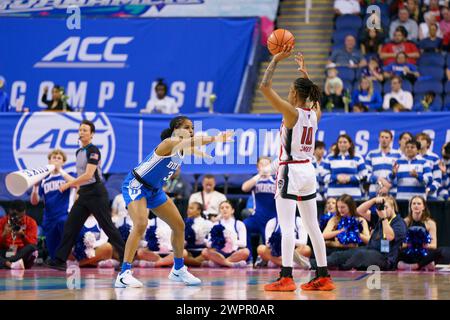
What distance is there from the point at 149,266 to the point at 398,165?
4318mm

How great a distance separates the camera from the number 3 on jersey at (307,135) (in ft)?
34.1

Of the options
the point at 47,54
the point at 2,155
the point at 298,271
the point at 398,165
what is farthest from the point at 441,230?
the point at 47,54

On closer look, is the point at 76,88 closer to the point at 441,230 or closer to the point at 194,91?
the point at 194,91

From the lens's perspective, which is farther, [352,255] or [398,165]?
[398,165]

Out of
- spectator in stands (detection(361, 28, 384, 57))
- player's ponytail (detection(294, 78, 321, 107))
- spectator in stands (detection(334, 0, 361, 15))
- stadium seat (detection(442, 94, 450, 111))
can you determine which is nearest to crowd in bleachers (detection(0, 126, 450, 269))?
stadium seat (detection(442, 94, 450, 111))

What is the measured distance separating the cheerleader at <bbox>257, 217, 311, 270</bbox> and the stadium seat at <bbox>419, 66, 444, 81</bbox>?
5.87 m

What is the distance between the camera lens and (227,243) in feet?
49.6

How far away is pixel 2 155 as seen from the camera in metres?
17.0

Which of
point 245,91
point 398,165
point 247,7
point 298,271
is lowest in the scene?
point 298,271

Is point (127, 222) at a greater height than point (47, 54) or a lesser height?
lesser

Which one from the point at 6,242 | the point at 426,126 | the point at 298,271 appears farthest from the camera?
the point at 426,126

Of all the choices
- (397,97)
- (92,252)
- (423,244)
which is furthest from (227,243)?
(397,97)

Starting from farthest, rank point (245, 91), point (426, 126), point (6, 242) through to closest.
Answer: point (245, 91)
point (426, 126)
point (6, 242)

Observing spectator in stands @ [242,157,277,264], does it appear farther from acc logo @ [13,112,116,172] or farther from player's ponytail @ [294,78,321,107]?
player's ponytail @ [294,78,321,107]
